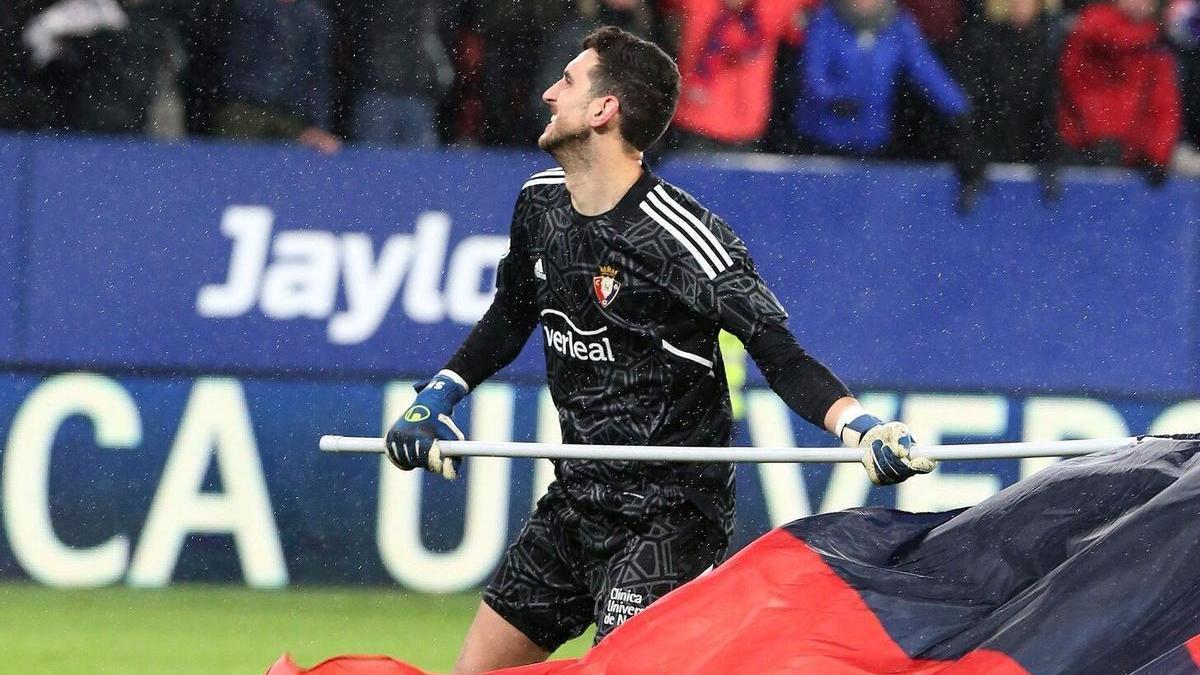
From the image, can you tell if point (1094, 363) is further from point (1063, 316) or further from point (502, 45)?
point (502, 45)

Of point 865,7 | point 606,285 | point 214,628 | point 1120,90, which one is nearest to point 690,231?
point 606,285

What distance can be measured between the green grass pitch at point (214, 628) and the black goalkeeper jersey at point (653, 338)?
2616 millimetres

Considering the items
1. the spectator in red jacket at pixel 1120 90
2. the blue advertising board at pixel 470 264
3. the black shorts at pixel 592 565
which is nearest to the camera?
the black shorts at pixel 592 565

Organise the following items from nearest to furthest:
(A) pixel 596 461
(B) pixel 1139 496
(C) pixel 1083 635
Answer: (C) pixel 1083 635, (B) pixel 1139 496, (A) pixel 596 461

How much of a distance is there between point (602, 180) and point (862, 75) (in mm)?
4141

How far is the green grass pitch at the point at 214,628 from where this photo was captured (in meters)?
7.51

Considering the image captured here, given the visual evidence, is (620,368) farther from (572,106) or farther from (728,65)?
(728,65)

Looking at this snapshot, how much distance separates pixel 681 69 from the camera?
9.09 metres

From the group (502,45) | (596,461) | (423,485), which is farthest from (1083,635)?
(502,45)

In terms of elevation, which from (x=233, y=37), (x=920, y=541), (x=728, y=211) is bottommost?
(x=920, y=541)

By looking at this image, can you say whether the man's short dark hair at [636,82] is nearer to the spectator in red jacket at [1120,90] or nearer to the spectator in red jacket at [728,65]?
the spectator in red jacket at [728,65]

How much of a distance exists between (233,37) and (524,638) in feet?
15.0

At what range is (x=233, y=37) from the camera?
9.09 metres

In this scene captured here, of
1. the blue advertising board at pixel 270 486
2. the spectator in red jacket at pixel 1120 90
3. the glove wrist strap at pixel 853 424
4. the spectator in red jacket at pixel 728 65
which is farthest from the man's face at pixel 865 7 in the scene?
the glove wrist strap at pixel 853 424
